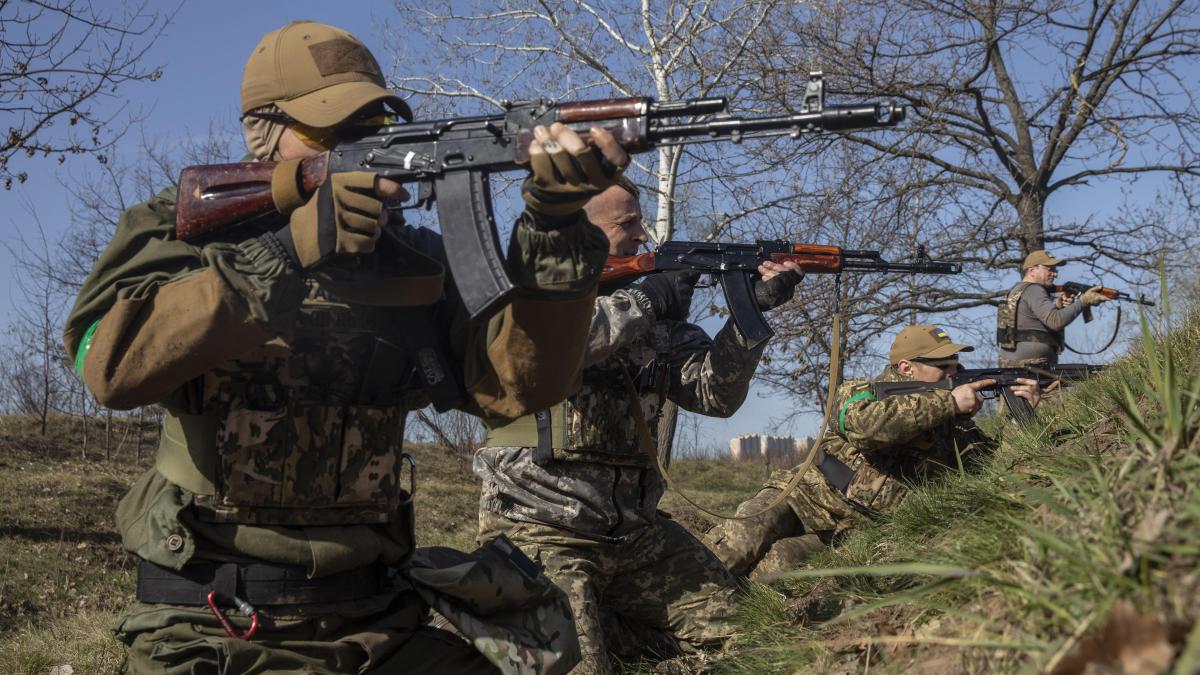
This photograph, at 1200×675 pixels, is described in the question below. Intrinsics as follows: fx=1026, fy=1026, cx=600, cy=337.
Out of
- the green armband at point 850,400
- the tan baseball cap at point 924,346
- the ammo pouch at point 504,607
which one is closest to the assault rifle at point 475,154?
the ammo pouch at point 504,607

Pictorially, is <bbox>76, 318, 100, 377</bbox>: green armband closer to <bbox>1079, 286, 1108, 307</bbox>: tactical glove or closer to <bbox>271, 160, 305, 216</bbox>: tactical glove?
<bbox>271, 160, 305, 216</bbox>: tactical glove

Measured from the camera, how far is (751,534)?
6.85 metres

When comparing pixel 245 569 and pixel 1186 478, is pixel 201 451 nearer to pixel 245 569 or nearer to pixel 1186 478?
pixel 245 569

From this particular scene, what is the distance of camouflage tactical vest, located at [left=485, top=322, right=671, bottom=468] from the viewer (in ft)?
14.9

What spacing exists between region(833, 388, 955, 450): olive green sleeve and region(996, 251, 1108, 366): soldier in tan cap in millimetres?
4307

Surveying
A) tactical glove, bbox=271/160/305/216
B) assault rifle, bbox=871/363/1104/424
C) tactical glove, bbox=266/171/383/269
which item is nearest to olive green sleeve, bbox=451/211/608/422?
tactical glove, bbox=266/171/383/269

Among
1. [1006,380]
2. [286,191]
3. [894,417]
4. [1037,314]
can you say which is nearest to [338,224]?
[286,191]

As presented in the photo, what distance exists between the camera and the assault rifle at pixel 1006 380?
6653mm

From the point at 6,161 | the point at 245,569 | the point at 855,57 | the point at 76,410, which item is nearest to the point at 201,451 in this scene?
the point at 245,569

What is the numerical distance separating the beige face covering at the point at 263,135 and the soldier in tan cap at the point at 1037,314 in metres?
8.75

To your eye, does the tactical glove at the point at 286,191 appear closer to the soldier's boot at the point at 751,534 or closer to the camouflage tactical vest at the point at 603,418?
the camouflage tactical vest at the point at 603,418

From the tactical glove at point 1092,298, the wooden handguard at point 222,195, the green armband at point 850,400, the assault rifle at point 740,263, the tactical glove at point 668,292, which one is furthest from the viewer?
the tactical glove at point 1092,298

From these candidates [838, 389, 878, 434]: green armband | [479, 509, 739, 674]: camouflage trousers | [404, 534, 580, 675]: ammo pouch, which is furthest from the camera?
[838, 389, 878, 434]: green armband

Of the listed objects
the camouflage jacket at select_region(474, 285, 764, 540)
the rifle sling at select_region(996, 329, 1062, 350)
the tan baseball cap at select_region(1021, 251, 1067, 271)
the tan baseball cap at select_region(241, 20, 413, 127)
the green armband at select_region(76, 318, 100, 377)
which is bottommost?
the camouflage jacket at select_region(474, 285, 764, 540)
